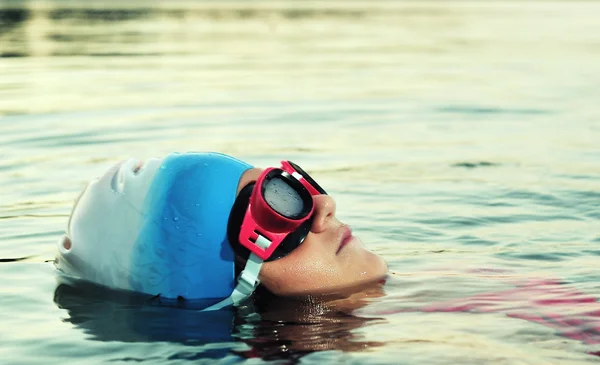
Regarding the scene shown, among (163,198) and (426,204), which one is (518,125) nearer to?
(426,204)

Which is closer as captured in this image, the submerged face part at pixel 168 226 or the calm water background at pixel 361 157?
the calm water background at pixel 361 157

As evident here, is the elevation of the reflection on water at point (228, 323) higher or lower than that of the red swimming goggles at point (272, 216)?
lower

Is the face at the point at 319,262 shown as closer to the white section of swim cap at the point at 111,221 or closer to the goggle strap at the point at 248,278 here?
the goggle strap at the point at 248,278

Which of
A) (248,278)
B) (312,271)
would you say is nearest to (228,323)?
(248,278)

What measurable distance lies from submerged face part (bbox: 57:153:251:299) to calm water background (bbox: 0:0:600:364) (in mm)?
211

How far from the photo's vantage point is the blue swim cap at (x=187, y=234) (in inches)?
190

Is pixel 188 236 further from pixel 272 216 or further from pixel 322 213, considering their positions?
pixel 322 213

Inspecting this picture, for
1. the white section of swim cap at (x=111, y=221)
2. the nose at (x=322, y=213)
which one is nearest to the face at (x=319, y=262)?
the nose at (x=322, y=213)

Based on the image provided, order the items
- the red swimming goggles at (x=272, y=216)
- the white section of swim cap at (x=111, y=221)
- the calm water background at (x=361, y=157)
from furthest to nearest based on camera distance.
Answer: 1. the white section of swim cap at (x=111, y=221)
2. the red swimming goggles at (x=272, y=216)
3. the calm water background at (x=361, y=157)

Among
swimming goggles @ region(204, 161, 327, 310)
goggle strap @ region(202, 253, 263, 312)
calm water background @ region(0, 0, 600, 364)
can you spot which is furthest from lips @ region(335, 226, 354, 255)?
goggle strap @ region(202, 253, 263, 312)

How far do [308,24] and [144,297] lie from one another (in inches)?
1082

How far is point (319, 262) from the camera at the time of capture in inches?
196

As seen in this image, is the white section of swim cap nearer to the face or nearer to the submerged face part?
the submerged face part

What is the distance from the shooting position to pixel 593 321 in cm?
462
